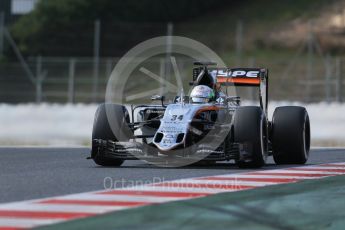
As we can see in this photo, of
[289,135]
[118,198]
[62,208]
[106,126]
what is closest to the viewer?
[62,208]

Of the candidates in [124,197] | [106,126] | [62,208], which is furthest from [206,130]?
[62,208]

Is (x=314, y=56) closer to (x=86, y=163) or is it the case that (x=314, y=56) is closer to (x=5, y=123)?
(x=5, y=123)

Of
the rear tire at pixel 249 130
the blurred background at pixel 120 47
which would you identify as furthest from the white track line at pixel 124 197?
the blurred background at pixel 120 47

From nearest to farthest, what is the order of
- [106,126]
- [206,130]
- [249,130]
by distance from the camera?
[249,130], [206,130], [106,126]

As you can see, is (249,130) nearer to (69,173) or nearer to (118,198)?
(69,173)

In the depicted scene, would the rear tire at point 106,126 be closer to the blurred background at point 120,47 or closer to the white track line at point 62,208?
the white track line at point 62,208

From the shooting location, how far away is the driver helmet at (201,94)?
13117 mm

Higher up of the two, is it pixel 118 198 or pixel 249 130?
pixel 249 130

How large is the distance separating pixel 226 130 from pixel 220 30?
112ft

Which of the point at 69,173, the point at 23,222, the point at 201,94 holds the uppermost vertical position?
the point at 201,94

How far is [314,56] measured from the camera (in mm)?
39750

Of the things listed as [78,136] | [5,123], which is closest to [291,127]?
[78,136]

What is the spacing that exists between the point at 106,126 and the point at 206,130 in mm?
1247

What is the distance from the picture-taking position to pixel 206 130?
1261cm
